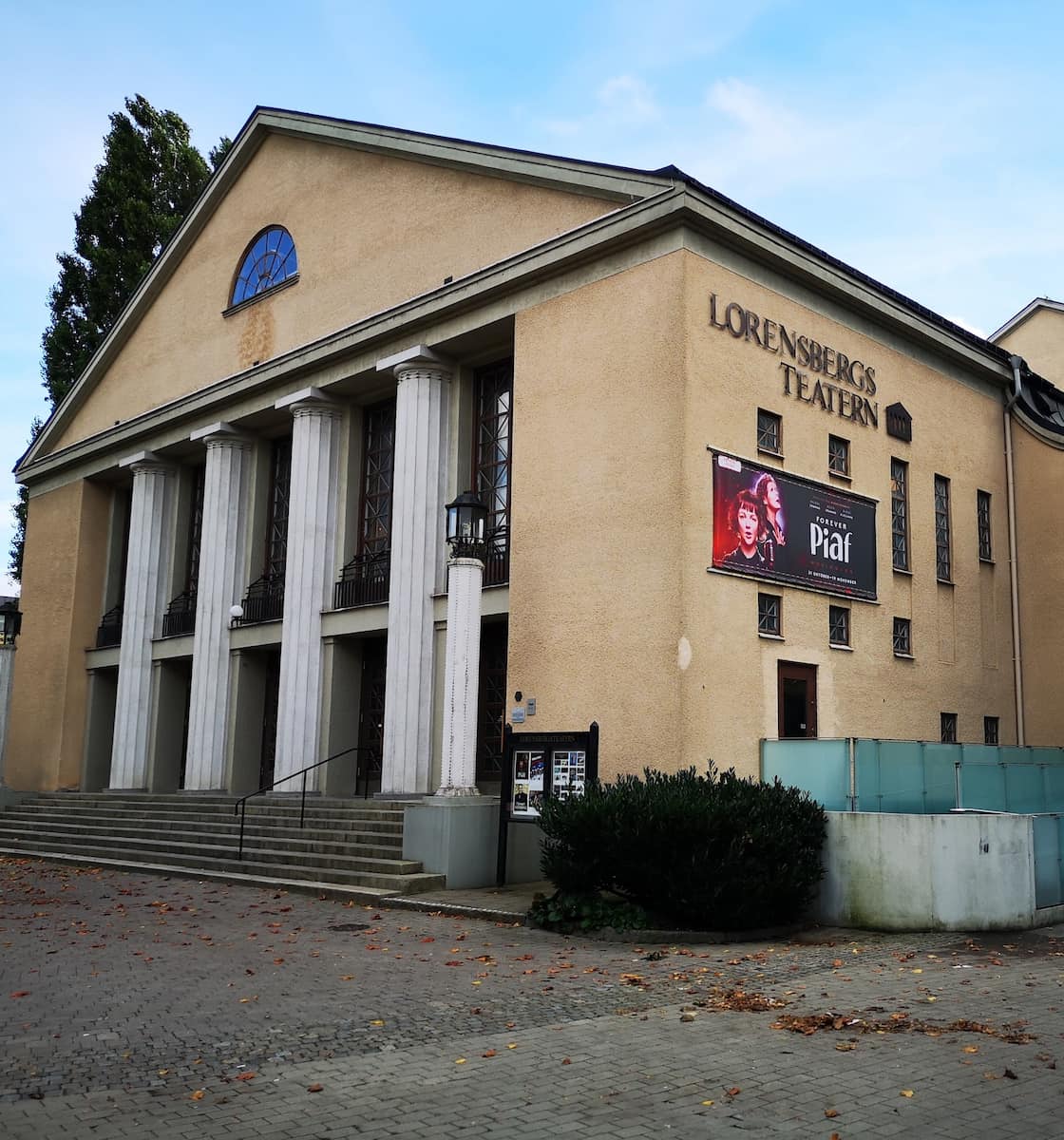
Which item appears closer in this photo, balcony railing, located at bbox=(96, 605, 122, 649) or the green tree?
balcony railing, located at bbox=(96, 605, 122, 649)

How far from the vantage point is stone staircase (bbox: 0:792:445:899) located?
659 inches

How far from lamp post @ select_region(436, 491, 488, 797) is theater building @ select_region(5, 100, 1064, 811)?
5.11 feet

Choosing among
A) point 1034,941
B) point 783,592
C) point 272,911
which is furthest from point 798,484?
point 272,911

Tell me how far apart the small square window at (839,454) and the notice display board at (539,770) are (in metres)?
6.54

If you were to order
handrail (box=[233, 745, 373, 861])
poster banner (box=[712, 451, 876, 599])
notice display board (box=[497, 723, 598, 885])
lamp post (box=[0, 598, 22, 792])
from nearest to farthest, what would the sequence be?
notice display board (box=[497, 723, 598, 885])
poster banner (box=[712, 451, 876, 599])
handrail (box=[233, 745, 373, 861])
lamp post (box=[0, 598, 22, 792])

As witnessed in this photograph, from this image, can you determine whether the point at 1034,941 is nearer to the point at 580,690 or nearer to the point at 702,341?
the point at 580,690

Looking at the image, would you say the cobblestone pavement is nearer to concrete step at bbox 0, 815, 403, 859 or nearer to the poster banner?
concrete step at bbox 0, 815, 403, 859

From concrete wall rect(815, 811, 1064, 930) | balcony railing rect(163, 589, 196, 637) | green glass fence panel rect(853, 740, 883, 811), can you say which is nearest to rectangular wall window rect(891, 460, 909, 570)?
green glass fence panel rect(853, 740, 883, 811)

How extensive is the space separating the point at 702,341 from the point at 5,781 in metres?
22.6

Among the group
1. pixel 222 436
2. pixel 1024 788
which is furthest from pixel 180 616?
pixel 1024 788

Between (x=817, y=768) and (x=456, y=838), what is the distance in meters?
4.81

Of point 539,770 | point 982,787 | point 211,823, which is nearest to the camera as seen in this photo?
point 982,787

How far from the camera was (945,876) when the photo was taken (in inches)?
513

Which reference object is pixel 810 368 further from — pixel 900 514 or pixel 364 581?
pixel 364 581
